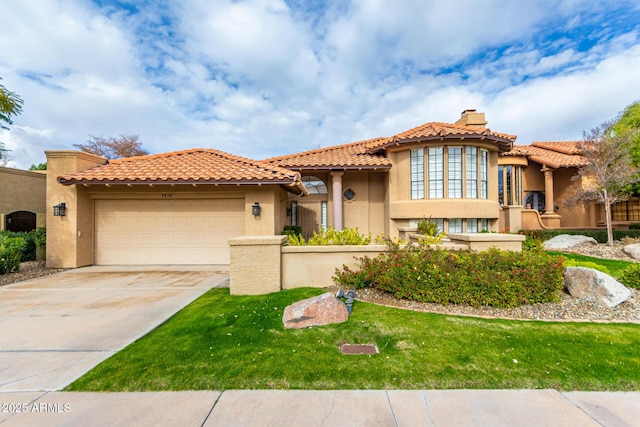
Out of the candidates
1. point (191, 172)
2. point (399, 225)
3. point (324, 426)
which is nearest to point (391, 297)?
point (324, 426)

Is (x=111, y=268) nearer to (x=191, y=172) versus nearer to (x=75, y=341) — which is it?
(x=191, y=172)

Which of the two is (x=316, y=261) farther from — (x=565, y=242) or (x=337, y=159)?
(x=565, y=242)

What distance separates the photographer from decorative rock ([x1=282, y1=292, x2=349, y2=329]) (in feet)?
15.8

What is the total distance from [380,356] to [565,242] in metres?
13.4

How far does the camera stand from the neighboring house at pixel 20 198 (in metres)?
16.4

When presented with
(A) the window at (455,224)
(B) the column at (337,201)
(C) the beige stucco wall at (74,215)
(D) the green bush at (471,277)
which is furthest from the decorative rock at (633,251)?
(C) the beige stucco wall at (74,215)

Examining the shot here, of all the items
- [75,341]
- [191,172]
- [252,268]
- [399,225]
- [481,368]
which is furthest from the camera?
[399,225]

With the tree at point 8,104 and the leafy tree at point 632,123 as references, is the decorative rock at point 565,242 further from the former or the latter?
the tree at point 8,104

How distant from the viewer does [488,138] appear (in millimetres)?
11703

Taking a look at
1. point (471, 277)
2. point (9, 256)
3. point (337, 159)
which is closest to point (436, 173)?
point (337, 159)

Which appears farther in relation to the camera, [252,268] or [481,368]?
[252,268]

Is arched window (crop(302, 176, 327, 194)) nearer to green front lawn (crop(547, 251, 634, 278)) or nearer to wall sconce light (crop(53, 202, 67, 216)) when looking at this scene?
wall sconce light (crop(53, 202, 67, 216))

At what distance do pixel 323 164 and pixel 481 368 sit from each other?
9950mm

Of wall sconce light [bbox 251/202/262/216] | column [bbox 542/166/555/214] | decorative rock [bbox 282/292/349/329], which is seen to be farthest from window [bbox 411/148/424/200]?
column [bbox 542/166/555/214]
